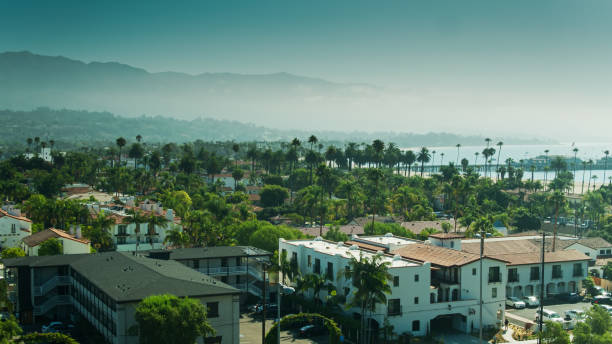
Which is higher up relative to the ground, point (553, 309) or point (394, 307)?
point (394, 307)

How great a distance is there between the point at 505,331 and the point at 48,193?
4336 inches

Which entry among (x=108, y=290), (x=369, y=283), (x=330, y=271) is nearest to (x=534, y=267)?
(x=330, y=271)

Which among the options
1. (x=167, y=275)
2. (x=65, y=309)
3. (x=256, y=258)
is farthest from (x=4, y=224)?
(x=167, y=275)

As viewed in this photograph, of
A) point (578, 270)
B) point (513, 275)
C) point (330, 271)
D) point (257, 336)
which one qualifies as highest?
point (330, 271)

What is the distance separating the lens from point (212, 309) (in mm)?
43031

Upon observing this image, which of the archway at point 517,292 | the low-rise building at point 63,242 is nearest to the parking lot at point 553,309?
the archway at point 517,292

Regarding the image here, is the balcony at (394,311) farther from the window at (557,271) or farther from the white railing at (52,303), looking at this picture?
the white railing at (52,303)

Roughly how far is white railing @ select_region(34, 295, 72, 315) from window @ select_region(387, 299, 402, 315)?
28056 millimetres

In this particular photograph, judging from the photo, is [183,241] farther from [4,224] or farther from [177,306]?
[177,306]

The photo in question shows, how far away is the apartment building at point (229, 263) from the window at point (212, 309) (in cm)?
1596

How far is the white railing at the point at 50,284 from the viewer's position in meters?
53.3

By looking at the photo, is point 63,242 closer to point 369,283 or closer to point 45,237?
point 45,237

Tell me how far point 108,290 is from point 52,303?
1411 cm

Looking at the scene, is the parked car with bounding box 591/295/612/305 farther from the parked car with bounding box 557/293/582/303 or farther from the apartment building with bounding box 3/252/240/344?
the apartment building with bounding box 3/252/240/344
